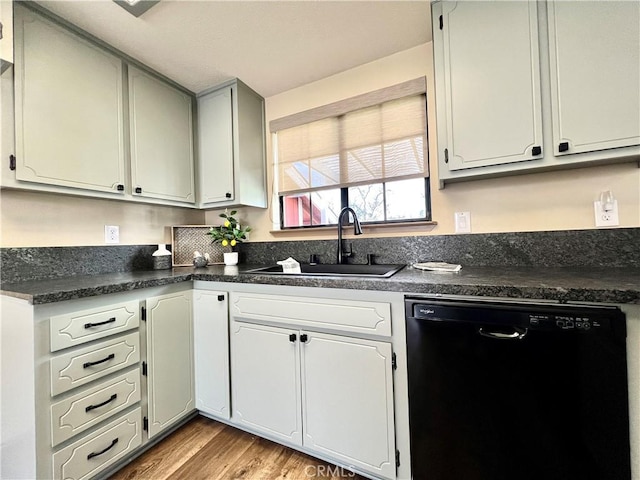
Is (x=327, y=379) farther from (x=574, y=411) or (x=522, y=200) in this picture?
(x=522, y=200)

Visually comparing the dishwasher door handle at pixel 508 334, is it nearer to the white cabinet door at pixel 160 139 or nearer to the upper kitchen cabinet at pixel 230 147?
the upper kitchen cabinet at pixel 230 147

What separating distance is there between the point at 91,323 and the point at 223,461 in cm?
94

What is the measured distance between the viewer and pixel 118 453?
49.3 inches

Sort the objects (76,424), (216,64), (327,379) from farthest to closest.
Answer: (216,64), (327,379), (76,424)

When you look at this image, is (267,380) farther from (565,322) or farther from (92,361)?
(565,322)

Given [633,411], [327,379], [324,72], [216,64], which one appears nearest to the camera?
[633,411]

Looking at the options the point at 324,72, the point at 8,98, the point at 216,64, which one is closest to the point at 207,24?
the point at 216,64

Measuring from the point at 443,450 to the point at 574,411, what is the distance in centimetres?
45

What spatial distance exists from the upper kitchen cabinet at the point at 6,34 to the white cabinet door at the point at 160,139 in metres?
0.54

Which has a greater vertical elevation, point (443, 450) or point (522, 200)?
point (522, 200)

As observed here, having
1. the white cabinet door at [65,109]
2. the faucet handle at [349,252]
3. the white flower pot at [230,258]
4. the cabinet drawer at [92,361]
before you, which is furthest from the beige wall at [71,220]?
the faucet handle at [349,252]

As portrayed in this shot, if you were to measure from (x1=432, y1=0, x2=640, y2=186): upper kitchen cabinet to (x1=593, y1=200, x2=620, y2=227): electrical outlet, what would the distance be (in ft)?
0.74

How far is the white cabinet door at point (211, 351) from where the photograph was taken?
1505 millimetres

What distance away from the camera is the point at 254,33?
1512 millimetres
